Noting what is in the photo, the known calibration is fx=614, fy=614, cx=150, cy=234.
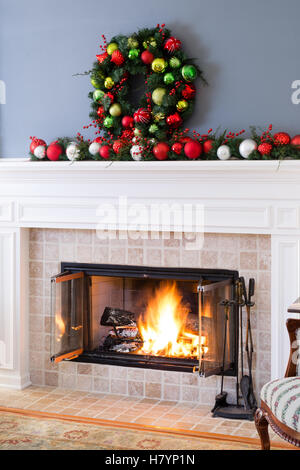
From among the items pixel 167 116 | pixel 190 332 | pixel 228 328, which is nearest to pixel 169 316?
pixel 190 332

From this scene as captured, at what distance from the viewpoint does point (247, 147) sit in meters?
3.12

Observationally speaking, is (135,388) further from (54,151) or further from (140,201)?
(54,151)

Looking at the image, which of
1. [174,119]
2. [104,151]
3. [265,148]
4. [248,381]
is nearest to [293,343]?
[248,381]

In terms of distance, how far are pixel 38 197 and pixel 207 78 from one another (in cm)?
120

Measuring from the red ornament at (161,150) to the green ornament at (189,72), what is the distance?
14.4 inches

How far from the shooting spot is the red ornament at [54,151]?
11.5 ft

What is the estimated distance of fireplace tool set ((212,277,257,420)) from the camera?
3.27 m

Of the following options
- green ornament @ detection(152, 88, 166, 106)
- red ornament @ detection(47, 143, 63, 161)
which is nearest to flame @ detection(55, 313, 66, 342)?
red ornament @ detection(47, 143, 63, 161)

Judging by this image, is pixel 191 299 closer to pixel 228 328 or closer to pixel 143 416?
pixel 228 328

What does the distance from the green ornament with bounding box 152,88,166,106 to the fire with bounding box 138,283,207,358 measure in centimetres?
107

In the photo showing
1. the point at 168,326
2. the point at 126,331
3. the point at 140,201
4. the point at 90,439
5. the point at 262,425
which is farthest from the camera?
the point at 126,331

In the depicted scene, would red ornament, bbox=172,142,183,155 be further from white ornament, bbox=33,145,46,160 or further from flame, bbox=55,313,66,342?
flame, bbox=55,313,66,342

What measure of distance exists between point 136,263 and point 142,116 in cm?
85

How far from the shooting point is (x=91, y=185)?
350 cm
